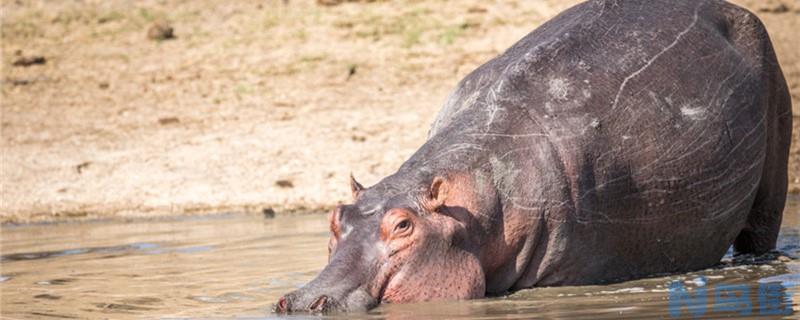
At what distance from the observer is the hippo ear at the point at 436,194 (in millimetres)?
6152

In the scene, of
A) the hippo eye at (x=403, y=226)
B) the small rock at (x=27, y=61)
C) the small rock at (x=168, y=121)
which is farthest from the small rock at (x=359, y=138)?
the hippo eye at (x=403, y=226)

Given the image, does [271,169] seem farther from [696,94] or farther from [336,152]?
[696,94]

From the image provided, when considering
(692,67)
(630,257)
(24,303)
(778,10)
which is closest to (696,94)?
(692,67)

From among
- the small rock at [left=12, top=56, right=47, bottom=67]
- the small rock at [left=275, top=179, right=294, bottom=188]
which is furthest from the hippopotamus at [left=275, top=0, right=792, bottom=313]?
the small rock at [left=12, top=56, right=47, bottom=67]

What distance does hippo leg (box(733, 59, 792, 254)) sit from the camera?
7686 millimetres

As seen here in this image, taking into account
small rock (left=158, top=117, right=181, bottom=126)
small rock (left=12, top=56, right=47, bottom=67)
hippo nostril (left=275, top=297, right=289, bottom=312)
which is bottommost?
hippo nostril (left=275, top=297, right=289, bottom=312)

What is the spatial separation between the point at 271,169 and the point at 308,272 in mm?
4295

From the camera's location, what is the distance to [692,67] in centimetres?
716

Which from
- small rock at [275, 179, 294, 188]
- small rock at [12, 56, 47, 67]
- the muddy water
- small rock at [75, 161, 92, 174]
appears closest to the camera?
the muddy water

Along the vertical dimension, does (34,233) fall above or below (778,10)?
below

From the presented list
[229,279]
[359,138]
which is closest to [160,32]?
[359,138]

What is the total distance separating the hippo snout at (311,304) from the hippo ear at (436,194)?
24.9 inches

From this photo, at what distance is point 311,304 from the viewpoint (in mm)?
5828

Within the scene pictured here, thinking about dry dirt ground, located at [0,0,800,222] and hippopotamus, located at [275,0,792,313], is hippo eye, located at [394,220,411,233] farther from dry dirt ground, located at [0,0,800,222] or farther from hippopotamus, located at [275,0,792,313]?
dry dirt ground, located at [0,0,800,222]
